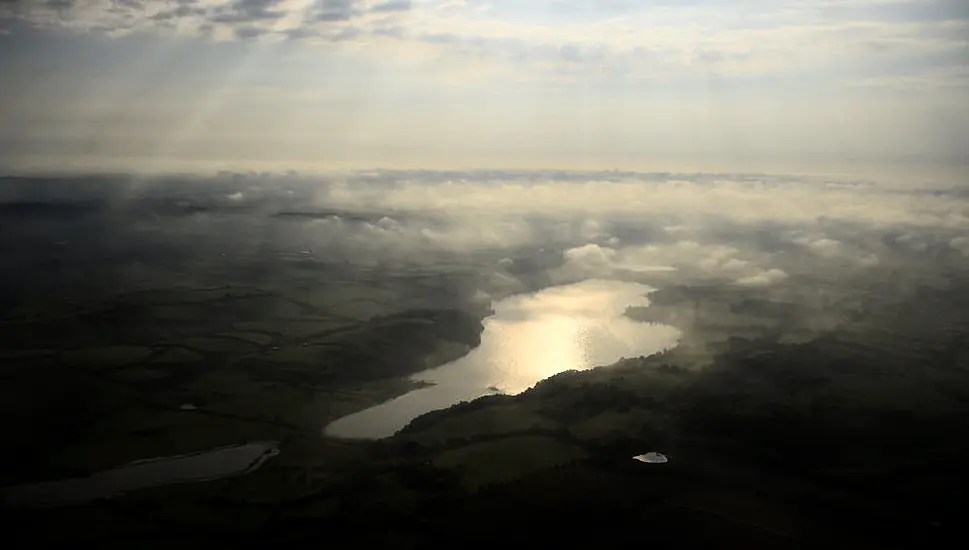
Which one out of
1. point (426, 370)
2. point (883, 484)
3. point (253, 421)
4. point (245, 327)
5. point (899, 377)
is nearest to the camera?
point (883, 484)

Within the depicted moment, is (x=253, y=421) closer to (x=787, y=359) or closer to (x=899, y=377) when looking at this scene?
(x=787, y=359)

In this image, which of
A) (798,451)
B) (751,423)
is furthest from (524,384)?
(798,451)

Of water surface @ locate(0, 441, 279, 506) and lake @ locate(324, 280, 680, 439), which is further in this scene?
lake @ locate(324, 280, 680, 439)

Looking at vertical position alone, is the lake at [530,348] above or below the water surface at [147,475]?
below

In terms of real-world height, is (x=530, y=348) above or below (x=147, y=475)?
below

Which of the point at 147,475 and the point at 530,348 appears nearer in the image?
the point at 147,475

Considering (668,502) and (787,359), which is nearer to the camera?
(668,502)

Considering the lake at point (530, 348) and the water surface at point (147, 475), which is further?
the lake at point (530, 348)

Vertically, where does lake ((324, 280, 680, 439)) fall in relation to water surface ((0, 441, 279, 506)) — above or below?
below
